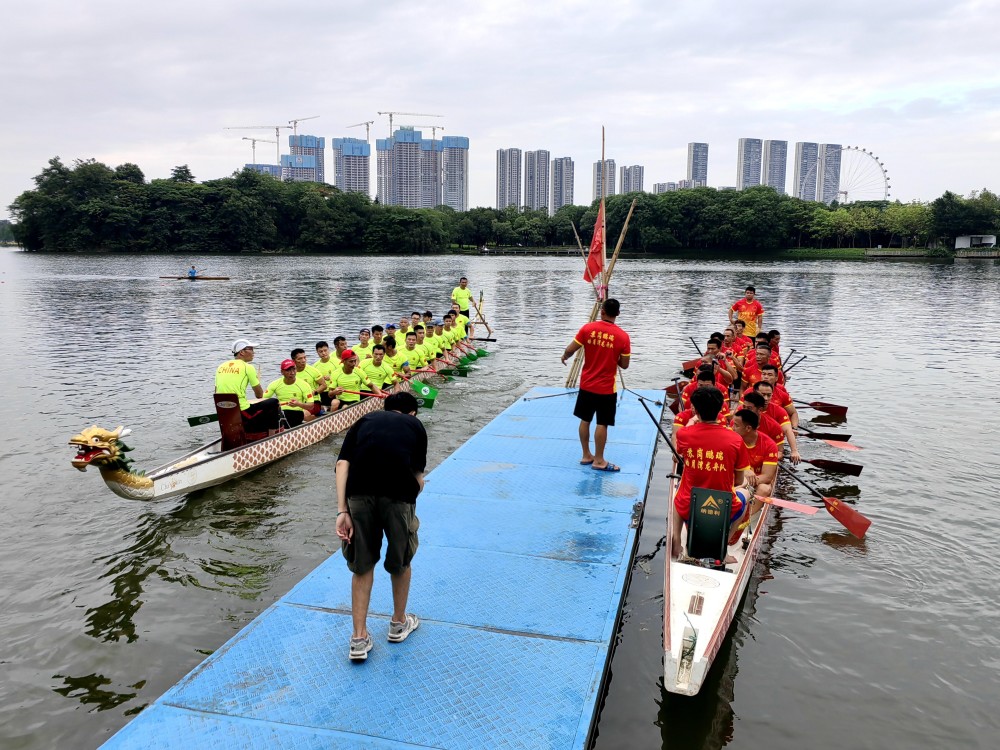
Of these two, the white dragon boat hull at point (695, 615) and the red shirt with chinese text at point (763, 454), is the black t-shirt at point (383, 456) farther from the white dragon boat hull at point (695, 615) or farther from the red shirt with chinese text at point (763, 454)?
the red shirt with chinese text at point (763, 454)

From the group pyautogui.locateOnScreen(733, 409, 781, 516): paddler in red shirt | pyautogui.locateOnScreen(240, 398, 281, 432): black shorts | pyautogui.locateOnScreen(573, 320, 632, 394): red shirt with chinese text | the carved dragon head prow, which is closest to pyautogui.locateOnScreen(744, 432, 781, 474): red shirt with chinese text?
pyautogui.locateOnScreen(733, 409, 781, 516): paddler in red shirt

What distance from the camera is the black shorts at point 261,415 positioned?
11198mm

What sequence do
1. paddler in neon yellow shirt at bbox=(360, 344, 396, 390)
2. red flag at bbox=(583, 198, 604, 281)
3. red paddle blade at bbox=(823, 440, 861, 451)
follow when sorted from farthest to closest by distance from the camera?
red flag at bbox=(583, 198, 604, 281), paddler in neon yellow shirt at bbox=(360, 344, 396, 390), red paddle blade at bbox=(823, 440, 861, 451)

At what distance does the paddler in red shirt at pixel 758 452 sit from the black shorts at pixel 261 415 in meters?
7.29

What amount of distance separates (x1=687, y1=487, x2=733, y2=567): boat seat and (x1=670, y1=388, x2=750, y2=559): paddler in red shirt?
0.13 m

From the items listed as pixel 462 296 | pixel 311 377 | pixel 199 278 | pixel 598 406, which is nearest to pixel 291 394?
pixel 311 377

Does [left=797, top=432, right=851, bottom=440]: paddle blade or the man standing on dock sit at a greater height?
the man standing on dock

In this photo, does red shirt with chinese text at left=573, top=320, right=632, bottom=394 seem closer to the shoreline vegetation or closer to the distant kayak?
the distant kayak

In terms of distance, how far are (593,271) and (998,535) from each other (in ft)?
27.3

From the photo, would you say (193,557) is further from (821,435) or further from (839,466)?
(821,435)

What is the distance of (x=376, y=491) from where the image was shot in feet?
16.2

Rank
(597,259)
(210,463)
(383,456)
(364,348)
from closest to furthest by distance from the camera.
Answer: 1. (383,456)
2. (210,463)
3. (597,259)
4. (364,348)

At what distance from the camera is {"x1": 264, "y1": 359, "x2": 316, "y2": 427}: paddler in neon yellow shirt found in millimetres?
12086

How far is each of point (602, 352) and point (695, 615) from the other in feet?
12.7
